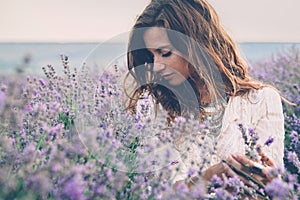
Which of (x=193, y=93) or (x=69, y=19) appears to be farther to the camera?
(x=69, y=19)

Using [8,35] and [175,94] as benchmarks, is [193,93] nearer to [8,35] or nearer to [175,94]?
[175,94]

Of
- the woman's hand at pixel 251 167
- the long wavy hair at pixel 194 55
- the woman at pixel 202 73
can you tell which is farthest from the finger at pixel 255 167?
the long wavy hair at pixel 194 55

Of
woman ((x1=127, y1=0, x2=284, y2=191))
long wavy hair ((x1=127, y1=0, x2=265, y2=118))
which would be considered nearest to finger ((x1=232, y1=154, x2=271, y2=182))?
woman ((x1=127, y1=0, x2=284, y2=191))

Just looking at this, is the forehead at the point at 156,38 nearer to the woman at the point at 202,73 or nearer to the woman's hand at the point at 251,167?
the woman at the point at 202,73

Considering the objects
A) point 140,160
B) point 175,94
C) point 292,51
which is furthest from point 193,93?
point 292,51

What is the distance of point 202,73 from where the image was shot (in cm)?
154

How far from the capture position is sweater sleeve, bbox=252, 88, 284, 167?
57.3 inches

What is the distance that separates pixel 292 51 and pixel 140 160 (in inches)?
59.8

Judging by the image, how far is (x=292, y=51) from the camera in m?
2.41

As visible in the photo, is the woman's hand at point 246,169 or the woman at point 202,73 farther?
the woman at point 202,73

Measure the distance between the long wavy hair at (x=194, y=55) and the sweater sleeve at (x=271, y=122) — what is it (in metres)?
0.06

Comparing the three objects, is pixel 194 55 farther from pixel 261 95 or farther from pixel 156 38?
pixel 261 95

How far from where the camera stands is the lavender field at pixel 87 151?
81 cm

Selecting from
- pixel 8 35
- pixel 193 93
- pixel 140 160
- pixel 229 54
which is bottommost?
pixel 140 160
